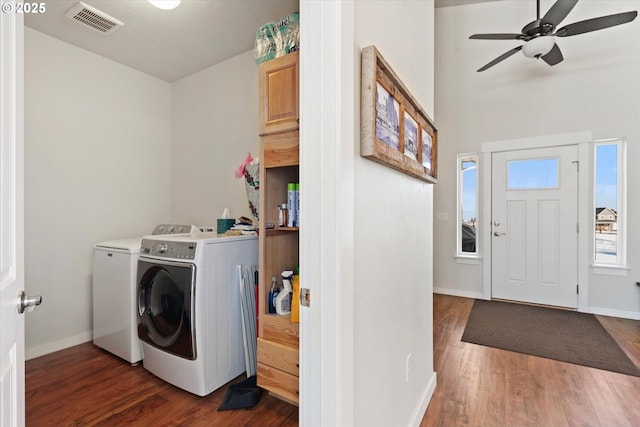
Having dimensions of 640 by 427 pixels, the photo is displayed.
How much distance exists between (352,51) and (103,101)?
288 centimetres

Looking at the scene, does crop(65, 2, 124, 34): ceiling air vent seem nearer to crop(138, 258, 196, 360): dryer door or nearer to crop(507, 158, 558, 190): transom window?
crop(138, 258, 196, 360): dryer door

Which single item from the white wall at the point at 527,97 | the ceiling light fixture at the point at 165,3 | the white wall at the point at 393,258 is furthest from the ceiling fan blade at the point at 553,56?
the ceiling light fixture at the point at 165,3

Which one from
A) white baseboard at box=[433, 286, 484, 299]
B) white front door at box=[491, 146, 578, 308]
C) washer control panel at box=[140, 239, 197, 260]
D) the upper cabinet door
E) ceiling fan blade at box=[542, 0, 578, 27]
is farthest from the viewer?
white baseboard at box=[433, 286, 484, 299]

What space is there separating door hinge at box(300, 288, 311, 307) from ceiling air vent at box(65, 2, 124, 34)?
8.63 ft

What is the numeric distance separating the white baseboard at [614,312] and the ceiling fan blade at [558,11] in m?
3.01

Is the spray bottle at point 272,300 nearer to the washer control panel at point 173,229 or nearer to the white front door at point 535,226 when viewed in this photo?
the washer control panel at point 173,229

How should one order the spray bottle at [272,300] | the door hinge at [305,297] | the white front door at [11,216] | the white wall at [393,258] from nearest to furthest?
1. the white front door at [11,216]
2. the door hinge at [305,297]
3. the white wall at [393,258]
4. the spray bottle at [272,300]

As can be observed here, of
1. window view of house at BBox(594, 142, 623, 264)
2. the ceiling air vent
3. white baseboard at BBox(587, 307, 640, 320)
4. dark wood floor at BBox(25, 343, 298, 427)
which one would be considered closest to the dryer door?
dark wood floor at BBox(25, 343, 298, 427)

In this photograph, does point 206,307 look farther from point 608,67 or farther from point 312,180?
point 608,67

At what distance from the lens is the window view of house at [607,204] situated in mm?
3447

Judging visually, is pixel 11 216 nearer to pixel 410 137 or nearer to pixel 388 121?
pixel 388 121

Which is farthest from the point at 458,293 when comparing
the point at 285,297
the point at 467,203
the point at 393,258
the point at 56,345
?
the point at 56,345

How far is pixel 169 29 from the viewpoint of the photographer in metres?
2.57

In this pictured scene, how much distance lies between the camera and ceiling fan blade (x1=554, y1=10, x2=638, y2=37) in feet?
7.88
